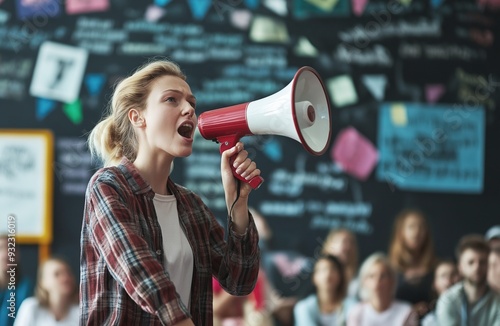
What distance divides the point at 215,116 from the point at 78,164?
172 cm

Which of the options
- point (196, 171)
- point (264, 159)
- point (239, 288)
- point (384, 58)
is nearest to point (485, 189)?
point (384, 58)

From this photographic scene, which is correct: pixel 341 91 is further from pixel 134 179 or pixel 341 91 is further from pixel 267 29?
pixel 134 179

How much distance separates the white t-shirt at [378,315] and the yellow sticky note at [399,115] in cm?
78

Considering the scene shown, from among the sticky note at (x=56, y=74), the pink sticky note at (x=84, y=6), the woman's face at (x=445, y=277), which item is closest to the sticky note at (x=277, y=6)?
the pink sticky note at (x=84, y=6)

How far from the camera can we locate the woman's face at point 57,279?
3033mm

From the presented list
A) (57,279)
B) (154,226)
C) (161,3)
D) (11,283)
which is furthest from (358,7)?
(154,226)

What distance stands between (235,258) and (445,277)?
6.33 feet

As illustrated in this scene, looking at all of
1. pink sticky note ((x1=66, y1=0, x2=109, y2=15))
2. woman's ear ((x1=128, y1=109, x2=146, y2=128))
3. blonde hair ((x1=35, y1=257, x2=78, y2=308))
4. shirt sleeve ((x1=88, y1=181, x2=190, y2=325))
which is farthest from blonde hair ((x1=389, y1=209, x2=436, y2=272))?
shirt sleeve ((x1=88, y1=181, x2=190, y2=325))

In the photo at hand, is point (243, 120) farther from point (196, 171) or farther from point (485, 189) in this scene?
point (485, 189)

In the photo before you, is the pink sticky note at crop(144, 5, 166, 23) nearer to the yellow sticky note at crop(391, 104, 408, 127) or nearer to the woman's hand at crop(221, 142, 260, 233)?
the yellow sticky note at crop(391, 104, 408, 127)

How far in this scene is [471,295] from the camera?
3193mm

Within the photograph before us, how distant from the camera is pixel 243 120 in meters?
1.54

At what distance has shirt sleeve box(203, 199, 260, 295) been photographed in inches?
60.8

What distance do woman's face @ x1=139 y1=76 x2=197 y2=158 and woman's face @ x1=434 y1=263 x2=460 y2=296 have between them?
1.98 metres
